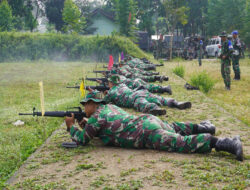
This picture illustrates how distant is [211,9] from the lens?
138ft

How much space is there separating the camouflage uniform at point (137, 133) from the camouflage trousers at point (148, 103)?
6.40 feet

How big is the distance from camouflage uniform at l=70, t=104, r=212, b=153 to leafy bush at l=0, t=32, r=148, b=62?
68.4ft

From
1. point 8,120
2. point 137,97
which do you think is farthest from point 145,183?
point 8,120

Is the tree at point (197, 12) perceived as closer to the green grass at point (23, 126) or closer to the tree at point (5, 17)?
the tree at point (5, 17)

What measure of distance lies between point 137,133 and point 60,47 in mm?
23341

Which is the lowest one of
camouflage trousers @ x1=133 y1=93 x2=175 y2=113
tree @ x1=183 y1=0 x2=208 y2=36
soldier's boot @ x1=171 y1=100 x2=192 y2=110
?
soldier's boot @ x1=171 y1=100 x2=192 y2=110

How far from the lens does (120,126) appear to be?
4.28 m

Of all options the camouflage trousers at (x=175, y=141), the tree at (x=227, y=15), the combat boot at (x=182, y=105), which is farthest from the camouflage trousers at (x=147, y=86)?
the tree at (x=227, y=15)

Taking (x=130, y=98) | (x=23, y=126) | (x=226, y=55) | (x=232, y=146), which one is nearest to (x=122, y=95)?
(x=130, y=98)

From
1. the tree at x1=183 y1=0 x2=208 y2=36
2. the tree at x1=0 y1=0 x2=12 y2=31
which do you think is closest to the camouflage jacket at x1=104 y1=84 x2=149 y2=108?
the tree at x1=0 y1=0 x2=12 y2=31

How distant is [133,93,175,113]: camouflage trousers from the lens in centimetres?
654

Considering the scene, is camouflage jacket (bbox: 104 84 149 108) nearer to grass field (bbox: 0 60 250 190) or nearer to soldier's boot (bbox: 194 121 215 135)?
grass field (bbox: 0 60 250 190)

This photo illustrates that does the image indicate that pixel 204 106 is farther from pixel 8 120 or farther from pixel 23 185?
pixel 23 185

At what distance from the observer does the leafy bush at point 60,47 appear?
1008 inches
